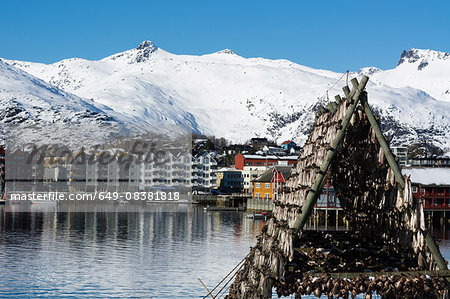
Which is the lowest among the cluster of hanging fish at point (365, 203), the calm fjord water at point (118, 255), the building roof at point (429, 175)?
the calm fjord water at point (118, 255)

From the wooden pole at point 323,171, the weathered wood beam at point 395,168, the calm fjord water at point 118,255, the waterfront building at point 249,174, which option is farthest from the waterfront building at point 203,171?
the wooden pole at point 323,171

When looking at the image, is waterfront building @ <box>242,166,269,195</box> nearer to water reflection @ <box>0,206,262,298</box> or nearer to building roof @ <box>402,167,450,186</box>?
building roof @ <box>402,167,450,186</box>

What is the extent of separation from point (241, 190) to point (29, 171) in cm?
6010

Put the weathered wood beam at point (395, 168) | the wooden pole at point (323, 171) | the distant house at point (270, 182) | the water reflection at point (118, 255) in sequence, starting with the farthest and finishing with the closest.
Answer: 1. the distant house at point (270, 182)
2. the water reflection at point (118, 255)
3. the weathered wood beam at point (395, 168)
4. the wooden pole at point (323, 171)

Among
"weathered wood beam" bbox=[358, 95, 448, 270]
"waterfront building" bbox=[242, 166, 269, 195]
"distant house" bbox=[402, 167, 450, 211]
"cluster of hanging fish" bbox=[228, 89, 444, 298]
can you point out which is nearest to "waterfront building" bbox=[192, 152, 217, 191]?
"waterfront building" bbox=[242, 166, 269, 195]

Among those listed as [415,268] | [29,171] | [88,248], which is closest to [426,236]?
[415,268]

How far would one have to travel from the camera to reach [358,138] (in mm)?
20266

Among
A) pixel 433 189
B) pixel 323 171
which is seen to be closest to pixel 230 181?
pixel 433 189

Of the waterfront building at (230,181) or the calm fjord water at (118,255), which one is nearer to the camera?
the calm fjord water at (118,255)

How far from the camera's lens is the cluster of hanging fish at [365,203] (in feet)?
59.7

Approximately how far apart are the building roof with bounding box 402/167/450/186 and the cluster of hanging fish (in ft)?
271

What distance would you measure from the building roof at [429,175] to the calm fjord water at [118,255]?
2723 centimetres

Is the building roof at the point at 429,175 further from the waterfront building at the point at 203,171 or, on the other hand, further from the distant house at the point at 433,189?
the waterfront building at the point at 203,171

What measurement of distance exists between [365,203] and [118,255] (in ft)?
130
